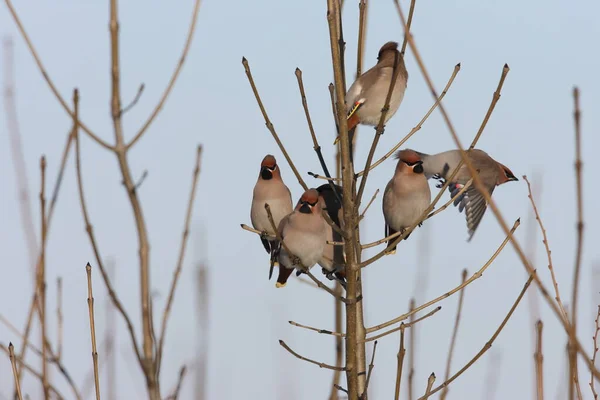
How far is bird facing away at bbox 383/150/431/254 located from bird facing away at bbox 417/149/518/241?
0.72 feet

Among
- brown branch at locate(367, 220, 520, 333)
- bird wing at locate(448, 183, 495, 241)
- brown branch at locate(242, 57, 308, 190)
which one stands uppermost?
bird wing at locate(448, 183, 495, 241)

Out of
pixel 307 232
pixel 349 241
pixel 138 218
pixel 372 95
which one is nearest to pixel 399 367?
pixel 349 241

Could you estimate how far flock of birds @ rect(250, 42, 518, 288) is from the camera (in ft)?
15.4

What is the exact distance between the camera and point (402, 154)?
5.39 m

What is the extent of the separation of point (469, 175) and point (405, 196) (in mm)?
607

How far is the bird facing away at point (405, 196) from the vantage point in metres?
5.09

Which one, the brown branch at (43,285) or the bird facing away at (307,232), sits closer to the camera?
the brown branch at (43,285)

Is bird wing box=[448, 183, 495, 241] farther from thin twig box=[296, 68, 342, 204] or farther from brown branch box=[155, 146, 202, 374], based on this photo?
brown branch box=[155, 146, 202, 374]

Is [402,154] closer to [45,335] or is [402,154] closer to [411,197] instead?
[411,197]

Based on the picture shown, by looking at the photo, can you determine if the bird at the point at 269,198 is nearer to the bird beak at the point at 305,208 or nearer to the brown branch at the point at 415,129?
the bird beak at the point at 305,208

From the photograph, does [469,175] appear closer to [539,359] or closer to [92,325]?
[539,359]

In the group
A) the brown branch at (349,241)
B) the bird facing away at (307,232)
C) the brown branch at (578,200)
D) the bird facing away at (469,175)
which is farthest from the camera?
the bird facing away at (469,175)

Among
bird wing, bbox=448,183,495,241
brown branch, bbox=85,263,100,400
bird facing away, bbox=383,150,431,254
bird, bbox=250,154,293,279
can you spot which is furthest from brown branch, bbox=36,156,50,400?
bird wing, bbox=448,183,495,241

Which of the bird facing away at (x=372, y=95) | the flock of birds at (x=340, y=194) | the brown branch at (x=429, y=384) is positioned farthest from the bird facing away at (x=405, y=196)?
the brown branch at (x=429, y=384)
